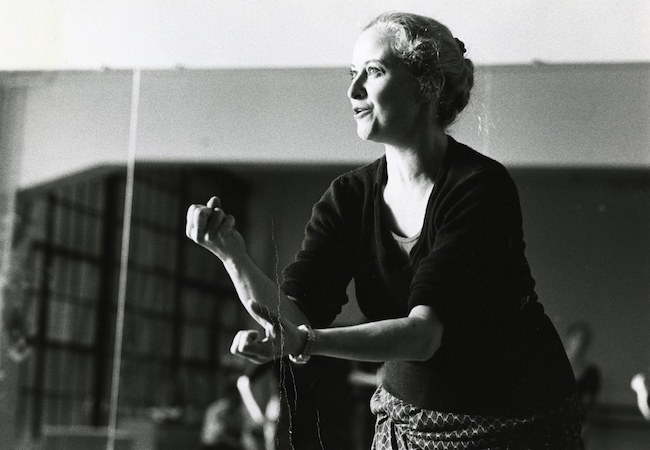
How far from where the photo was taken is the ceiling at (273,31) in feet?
3.24

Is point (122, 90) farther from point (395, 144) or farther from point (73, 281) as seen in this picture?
point (73, 281)

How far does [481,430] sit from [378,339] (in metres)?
0.15

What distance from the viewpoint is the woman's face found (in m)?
0.76

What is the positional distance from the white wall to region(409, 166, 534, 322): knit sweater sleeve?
4.9 inches

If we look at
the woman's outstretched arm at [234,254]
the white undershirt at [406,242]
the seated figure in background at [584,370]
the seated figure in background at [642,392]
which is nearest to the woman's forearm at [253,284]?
the woman's outstretched arm at [234,254]

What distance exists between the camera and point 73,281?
2.38 meters

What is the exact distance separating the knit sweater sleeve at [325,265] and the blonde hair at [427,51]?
0.36 ft

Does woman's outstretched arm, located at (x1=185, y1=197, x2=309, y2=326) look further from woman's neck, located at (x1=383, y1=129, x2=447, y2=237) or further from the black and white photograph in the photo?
woman's neck, located at (x1=383, y1=129, x2=447, y2=237)

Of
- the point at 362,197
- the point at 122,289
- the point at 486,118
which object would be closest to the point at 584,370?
the point at 122,289

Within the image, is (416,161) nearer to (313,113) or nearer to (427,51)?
(427,51)

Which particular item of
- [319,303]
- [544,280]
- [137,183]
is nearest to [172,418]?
[137,183]

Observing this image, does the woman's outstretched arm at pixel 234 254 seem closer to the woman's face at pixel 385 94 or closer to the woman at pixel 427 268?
the woman at pixel 427 268

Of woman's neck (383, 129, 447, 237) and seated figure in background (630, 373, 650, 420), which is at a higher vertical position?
woman's neck (383, 129, 447, 237)

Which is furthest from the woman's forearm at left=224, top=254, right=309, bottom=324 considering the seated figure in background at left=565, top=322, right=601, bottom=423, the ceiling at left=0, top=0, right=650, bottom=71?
the seated figure in background at left=565, top=322, right=601, bottom=423
